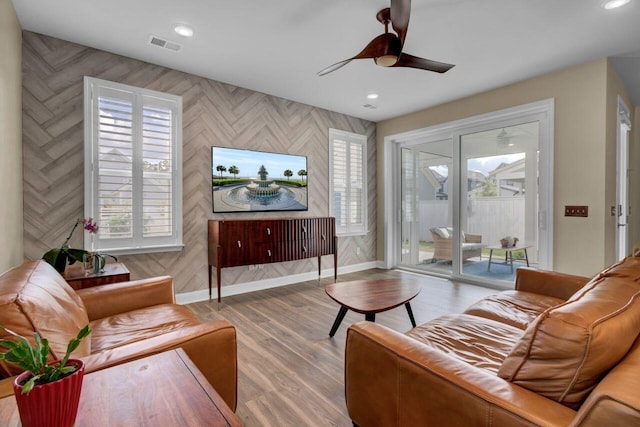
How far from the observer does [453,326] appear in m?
1.80

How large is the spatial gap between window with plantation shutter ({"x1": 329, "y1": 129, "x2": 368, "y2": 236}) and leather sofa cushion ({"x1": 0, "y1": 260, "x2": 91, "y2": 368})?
3787mm

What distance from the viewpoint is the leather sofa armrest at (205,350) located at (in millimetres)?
1173

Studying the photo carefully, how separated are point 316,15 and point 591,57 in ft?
9.46

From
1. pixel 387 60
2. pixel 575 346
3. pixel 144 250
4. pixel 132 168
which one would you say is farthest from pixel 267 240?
pixel 575 346

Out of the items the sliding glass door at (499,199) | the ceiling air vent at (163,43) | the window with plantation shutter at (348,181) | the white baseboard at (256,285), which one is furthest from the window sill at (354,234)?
the ceiling air vent at (163,43)

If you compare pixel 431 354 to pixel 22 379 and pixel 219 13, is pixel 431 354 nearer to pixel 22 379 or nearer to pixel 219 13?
pixel 22 379

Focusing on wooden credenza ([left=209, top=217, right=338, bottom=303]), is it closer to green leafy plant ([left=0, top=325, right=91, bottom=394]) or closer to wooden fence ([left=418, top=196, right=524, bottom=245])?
wooden fence ([left=418, top=196, right=524, bottom=245])

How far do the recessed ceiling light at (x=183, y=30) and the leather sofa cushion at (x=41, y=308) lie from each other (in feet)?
7.01

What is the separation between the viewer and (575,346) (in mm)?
857

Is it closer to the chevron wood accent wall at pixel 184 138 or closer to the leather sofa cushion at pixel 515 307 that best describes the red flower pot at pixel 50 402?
the leather sofa cushion at pixel 515 307

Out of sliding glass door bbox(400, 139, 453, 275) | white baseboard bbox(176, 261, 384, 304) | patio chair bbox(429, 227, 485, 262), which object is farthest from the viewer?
sliding glass door bbox(400, 139, 453, 275)

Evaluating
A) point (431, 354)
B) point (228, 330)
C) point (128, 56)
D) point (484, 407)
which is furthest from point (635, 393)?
point (128, 56)

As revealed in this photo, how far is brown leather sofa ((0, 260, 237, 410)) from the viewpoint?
42.6 inches

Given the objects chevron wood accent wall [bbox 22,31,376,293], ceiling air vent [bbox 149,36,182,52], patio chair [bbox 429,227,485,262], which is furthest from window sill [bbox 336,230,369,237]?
ceiling air vent [bbox 149,36,182,52]
